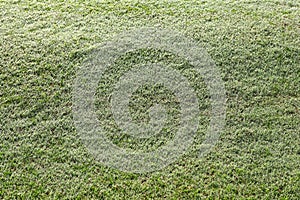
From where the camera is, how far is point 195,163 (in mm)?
3424

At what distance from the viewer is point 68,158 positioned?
3.44m

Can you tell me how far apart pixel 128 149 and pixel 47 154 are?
615 mm

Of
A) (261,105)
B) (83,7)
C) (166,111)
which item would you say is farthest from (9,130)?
(261,105)

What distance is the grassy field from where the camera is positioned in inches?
131

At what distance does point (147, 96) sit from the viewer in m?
3.85

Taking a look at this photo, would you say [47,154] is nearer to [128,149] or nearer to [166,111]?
[128,149]

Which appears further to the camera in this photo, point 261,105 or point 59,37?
point 59,37

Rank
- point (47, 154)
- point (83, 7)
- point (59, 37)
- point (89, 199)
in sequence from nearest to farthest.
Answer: point (89, 199) → point (47, 154) → point (59, 37) → point (83, 7)

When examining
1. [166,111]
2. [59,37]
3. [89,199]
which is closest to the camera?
[89,199]

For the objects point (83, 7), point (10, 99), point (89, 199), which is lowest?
point (89, 199)

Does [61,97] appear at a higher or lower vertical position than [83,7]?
lower

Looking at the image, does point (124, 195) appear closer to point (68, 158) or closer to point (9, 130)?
point (68, 158)

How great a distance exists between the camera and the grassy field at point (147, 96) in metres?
3.32

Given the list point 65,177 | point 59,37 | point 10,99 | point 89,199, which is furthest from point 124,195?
point 59,37
